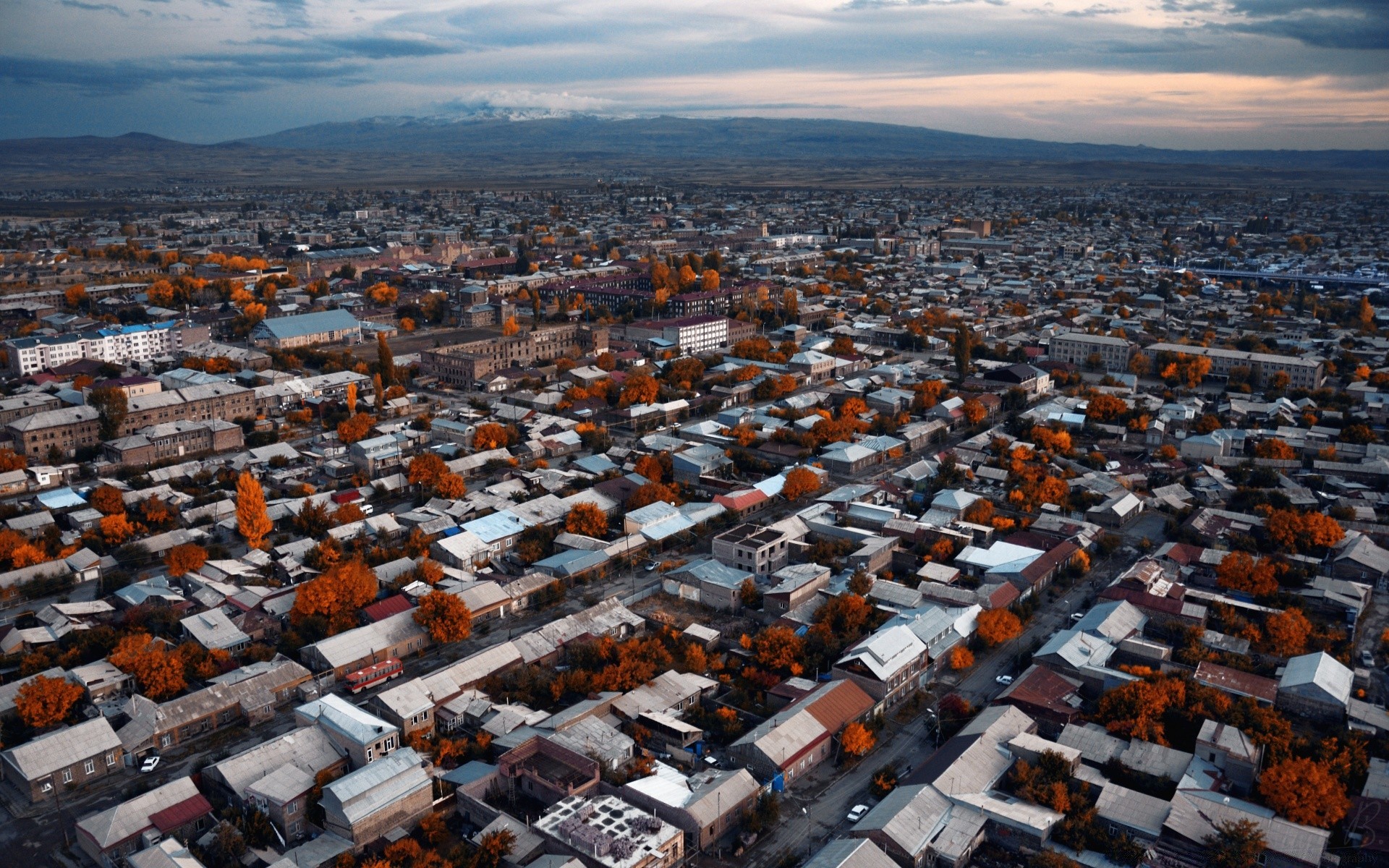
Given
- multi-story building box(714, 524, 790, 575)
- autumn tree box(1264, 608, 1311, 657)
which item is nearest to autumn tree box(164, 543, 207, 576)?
multi-story building box(714, 524, 790, 575)

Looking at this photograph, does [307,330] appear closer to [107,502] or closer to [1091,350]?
[107,502]

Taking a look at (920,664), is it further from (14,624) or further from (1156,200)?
(1156,200)

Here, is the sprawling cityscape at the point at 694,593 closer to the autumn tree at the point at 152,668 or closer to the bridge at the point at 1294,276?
the autumn tree at the point at 152,668

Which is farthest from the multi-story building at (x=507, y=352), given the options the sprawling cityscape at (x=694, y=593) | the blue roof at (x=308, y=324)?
the blue roof at (x=308, y=324)

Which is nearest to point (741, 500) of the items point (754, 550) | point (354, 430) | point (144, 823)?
point (754, 550)

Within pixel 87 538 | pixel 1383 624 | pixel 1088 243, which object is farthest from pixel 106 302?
pixel 1088 243

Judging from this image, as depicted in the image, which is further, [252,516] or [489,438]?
[489,438]

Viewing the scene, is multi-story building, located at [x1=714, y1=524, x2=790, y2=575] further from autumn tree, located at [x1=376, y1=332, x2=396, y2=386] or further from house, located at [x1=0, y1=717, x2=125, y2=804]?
autumn tree, located at [x1=376, y1=332, x2=396, y2=386]
